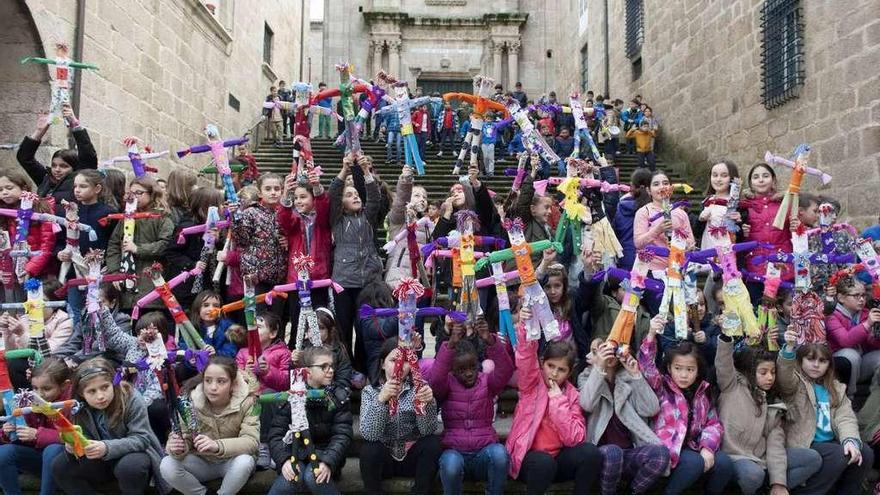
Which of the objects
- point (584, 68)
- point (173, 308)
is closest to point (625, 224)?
point (173, 308)

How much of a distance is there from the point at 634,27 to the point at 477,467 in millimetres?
12573

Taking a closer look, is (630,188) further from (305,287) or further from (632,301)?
(305,287)

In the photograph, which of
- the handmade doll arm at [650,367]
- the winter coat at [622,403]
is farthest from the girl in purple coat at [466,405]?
the handmade doll arm at [650,367]

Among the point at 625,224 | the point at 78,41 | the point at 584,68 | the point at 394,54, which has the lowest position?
the point at 625,224

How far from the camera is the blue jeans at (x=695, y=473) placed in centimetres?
358

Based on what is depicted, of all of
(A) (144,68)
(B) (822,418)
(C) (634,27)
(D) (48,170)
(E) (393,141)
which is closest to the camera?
(B) (822,418)

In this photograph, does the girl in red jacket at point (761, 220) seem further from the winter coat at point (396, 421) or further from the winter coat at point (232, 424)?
the winter coat at point (232, 424)

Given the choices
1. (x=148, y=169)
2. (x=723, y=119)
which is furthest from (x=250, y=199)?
(x=723, y=119)

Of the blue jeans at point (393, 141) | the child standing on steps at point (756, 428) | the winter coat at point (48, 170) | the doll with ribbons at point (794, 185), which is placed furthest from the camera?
the blue jeans at point (393, 141)

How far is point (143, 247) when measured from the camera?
4473mm

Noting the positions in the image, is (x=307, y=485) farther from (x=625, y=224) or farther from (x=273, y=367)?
(x=625, y=224)

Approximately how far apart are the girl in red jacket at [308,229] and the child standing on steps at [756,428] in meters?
2.45

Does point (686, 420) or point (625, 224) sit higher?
point (625, 224)

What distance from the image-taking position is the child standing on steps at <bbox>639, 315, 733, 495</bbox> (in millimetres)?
3604
